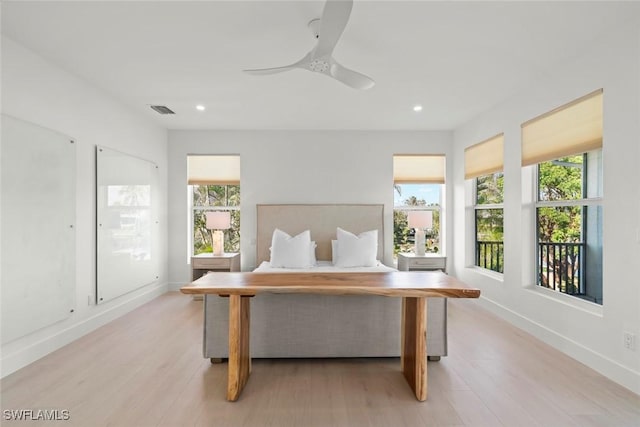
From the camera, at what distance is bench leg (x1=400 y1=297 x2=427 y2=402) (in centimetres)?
213

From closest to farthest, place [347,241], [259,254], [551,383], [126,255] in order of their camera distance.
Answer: [551,383] < [126,255] < [347,241] < [259,254]

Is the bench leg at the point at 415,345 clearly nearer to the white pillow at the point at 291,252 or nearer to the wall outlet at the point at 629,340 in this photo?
the wall outlet at the point at 629,340

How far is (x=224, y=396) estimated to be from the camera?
218cm

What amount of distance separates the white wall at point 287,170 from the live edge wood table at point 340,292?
279 cm

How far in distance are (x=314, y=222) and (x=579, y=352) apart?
3.40 m

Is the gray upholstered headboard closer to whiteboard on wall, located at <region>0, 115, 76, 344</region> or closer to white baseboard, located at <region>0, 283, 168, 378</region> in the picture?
white baseboard, located at <region>0, 283, 168, 378</region>

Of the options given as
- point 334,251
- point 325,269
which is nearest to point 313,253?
point 334,251

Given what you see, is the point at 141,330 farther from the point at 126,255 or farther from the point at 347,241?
the point at 347,241

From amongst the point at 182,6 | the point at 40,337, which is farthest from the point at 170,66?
the point at 40,337

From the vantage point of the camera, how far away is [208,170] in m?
5.29

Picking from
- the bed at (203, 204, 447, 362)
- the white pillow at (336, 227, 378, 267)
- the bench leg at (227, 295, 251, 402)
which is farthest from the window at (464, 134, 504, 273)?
the bench leg at (227, 295, 251, 402)

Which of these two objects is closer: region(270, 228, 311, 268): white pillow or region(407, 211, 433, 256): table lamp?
region(270, 228, 311, 268): white pillow

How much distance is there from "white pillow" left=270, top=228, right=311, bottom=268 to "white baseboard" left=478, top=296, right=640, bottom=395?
246 cm

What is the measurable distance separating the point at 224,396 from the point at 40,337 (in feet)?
6.06
